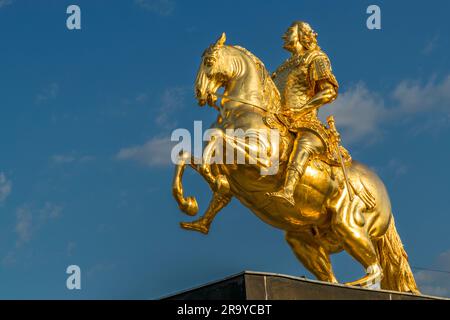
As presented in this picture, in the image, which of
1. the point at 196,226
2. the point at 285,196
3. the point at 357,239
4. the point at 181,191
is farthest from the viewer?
the point at 357,239

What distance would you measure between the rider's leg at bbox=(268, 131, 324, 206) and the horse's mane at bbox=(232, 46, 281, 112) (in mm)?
492

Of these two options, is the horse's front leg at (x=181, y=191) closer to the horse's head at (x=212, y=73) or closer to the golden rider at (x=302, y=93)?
the golden rider at (x=302, y=93)

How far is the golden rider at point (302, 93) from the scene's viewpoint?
11.2 meters

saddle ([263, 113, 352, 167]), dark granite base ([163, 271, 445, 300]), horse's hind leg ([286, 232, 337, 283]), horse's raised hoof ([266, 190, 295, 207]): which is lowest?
dark granite base ([163, 271, 445, 300])

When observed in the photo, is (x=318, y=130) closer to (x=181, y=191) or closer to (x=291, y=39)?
(x=291, y=39)

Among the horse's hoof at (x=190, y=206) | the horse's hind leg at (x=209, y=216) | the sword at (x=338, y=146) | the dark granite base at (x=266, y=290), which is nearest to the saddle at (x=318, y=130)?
the sword at (x=338, y=146)

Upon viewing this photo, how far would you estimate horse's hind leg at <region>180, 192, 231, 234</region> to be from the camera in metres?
11.4

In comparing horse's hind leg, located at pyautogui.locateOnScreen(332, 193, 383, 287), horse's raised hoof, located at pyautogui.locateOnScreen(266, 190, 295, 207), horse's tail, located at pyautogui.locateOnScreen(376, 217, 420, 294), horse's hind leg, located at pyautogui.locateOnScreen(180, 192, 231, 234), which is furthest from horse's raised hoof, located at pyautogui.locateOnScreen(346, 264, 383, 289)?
horse's hind leg, located at pyautogui.locateOnScreen(180, 192, 231, 234)

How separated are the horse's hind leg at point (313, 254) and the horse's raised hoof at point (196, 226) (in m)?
1.34

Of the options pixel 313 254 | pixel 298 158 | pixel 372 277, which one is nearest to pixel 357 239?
pixel 372 277

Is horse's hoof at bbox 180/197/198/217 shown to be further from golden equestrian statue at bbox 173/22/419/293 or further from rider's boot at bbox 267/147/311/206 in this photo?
rider's boot at bbox 267/147/311/206

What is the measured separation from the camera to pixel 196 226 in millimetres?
11359

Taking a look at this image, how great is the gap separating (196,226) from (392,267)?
8.98ft

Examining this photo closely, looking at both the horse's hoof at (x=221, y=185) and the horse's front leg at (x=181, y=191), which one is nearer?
the horse's front leg at (x=181, y=191)
